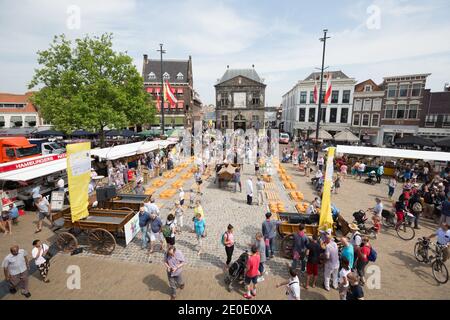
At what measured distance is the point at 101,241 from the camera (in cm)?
832

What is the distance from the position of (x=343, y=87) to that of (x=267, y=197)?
37032 millimetres

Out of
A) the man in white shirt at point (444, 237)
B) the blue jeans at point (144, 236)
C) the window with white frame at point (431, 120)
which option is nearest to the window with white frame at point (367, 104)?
the window with white frame at point (431, 120)

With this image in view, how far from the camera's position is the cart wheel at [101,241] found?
26.9 ft

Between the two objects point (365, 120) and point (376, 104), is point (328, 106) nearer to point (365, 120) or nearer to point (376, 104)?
point (365, 120)

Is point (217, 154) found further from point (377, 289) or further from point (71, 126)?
point (377, 289)

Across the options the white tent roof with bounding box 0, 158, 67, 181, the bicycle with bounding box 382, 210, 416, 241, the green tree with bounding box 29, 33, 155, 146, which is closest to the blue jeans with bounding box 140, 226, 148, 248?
the white tent roof with bounding box 0, 158, 67, 181

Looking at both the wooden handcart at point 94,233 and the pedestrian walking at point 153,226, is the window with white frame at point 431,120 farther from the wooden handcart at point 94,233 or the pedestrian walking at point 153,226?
the wooden handcart at point 94,233

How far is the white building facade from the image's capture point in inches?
1644

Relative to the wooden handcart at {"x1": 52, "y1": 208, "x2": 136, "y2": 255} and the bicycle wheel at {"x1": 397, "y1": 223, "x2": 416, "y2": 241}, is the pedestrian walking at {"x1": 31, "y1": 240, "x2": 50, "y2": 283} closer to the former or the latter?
the wooden handcart at {"x1": 52, "y1": 208, "x2": 136, "y2": 255}

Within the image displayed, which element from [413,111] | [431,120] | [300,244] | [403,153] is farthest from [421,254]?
[413,111]

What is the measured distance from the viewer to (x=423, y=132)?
3353 cm

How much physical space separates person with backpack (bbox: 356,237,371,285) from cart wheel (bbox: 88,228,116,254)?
806cm

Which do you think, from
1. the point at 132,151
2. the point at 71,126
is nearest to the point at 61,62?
the point at 71,126
